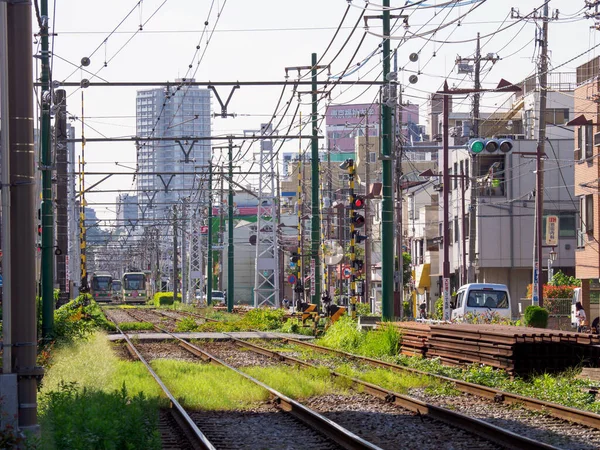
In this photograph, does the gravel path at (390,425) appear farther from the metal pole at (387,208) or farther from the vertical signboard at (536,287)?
the vertical signboard at (536,287)

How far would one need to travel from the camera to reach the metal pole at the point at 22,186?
36.2 ft

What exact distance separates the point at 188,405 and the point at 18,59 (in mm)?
7133

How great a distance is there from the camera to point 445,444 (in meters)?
12.4

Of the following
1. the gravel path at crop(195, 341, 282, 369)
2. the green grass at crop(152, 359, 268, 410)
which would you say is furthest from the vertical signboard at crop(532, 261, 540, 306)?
the green grass at crop(152, 359, 268, 410)

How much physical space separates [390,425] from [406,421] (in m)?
0.47

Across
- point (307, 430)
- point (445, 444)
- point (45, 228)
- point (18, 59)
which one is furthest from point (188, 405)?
point (45, 228)

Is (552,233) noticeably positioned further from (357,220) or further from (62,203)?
(62,203)

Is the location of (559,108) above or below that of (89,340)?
above

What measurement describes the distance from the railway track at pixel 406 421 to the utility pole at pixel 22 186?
4.39 metres

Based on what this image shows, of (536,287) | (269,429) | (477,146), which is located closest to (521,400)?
A: (269,429)

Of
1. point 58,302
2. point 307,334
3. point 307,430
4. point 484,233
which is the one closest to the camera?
point 307,430

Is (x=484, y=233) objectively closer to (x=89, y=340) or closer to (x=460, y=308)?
(x=460, y=308)

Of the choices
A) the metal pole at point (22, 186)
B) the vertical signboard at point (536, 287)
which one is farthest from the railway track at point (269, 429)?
the vertical signboard at point (536, 287)

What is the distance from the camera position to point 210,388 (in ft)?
60.1
